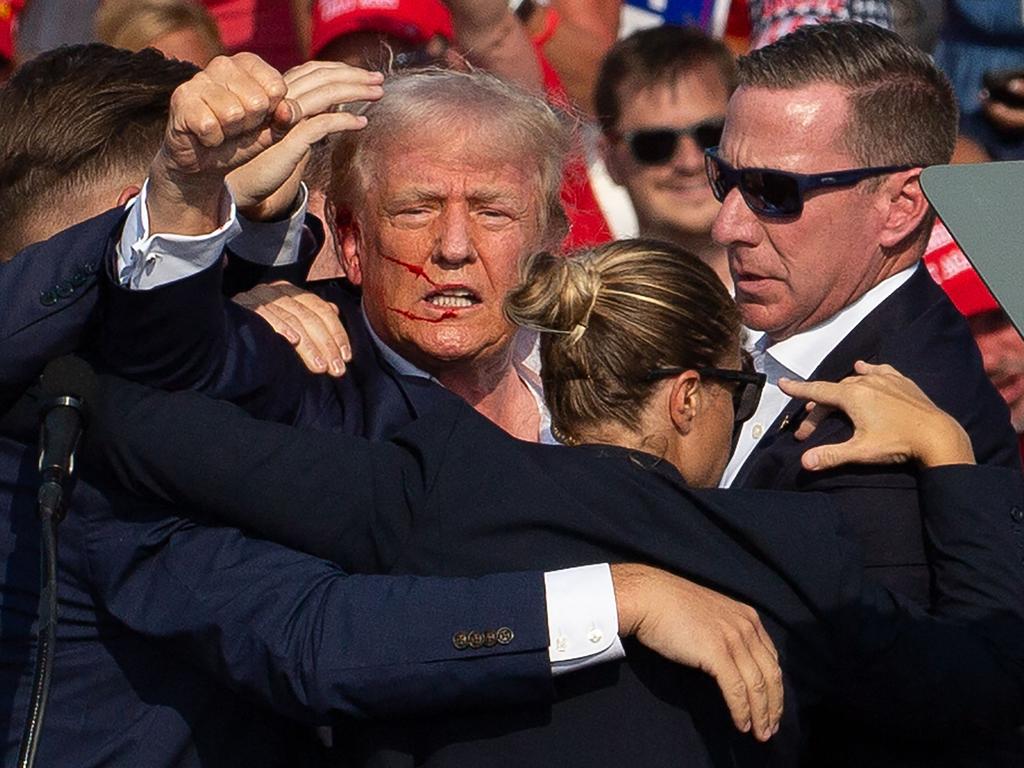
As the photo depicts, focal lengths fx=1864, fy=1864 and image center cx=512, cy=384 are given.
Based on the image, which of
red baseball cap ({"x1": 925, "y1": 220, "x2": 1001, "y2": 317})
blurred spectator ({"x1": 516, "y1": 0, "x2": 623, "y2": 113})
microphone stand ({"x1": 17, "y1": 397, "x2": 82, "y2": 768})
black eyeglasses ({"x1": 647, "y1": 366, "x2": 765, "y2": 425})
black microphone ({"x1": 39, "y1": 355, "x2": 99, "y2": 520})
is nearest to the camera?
microphone stand ({"x1": 17, "y1": 397, "x2": 82, "y2": 768})

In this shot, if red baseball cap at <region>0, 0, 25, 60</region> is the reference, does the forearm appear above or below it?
above

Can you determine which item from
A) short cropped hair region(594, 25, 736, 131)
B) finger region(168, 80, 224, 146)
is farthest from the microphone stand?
short cropped hair region(594, 25, 736, 131)

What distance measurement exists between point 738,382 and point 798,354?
0.65 meters

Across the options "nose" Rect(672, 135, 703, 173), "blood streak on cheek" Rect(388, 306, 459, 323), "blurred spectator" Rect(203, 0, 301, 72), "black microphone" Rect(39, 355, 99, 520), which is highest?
"black microphone" Rect(39, 355, 99, 520)

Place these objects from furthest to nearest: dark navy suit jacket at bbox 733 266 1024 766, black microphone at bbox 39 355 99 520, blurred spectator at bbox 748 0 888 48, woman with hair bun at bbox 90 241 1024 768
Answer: blurred spectator at bbox 748 0 888 48, dark navy suit jacket at bbox 733 266 1024 766, woman with hair bun at bbox 90 241 1024 768, black microphone at bbox 39 355 99 520

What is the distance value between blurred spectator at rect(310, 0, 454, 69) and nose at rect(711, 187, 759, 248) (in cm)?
177

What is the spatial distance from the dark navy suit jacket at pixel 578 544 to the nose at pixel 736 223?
980 mm

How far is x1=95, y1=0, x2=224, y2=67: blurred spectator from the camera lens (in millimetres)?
5230

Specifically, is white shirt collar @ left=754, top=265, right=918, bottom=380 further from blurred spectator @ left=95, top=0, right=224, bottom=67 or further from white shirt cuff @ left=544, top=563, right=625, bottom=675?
blurred spectator @ left=95, top=0, right=224, bottom=67

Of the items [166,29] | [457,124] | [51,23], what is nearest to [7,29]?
[51,23]

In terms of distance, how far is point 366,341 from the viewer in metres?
3.39

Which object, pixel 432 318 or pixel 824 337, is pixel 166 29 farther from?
pixel 824 337

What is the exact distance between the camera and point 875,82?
3467 mm

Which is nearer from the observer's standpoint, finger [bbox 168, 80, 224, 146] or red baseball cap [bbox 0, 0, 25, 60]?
finger [bbox 168, 80, 224, 146]
